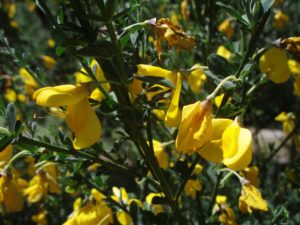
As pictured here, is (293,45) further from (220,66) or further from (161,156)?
(161,156)

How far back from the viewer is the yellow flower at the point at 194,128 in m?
0.96

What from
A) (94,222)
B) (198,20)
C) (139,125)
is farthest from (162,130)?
(139,125)

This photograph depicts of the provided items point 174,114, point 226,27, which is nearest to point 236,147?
point 174,114

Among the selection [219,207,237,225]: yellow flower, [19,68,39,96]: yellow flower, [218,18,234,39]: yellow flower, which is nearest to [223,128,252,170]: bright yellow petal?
[219,207,237,225]: yellow flower

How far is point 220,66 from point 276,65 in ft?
1.31

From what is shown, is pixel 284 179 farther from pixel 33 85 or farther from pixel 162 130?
pixel 33 85

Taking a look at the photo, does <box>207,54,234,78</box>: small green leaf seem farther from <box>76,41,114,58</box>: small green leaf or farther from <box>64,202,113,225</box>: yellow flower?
<box>64,202,113,225</box>: yellow flower

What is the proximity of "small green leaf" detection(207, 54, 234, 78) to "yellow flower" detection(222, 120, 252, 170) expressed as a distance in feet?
0.48

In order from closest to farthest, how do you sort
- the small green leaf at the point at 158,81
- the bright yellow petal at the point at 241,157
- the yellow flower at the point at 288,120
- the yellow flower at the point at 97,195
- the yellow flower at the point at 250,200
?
the bright yellow petal at the point at 241,157 < the small green leaf at the point at 158,81 < the yellow flower at the point at 250,200 < the yellow flower at the point at 97,195 < the yellow flower at the point at 288,120

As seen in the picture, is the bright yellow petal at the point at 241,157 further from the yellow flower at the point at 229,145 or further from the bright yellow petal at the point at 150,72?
the bright yellow petal at the point at 150,72

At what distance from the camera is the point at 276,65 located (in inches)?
55.5

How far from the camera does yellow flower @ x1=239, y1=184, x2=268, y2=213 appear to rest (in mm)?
1309

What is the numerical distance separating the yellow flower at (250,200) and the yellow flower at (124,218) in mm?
377

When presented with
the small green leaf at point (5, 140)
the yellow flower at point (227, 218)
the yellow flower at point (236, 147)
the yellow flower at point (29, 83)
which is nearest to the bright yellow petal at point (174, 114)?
the yellow flower at point (236, 147)
